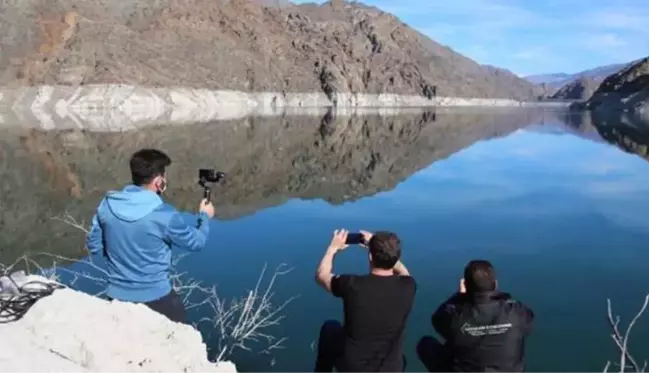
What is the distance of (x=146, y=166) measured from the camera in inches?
198

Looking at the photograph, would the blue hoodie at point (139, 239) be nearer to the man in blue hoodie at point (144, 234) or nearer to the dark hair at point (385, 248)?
the man in blue hoodie at point (144, 234)

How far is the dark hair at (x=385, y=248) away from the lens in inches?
183

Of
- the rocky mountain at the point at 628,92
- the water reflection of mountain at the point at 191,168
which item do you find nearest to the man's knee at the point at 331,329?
the water reflection of mountain at the point at 191,168

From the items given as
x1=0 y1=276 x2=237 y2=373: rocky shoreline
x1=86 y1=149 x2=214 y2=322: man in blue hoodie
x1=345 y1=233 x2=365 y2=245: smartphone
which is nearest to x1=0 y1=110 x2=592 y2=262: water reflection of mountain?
x1=86 y1=149 x2=214 y2=322: man in blue hoodie

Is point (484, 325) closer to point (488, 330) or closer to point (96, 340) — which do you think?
point (488, 330)

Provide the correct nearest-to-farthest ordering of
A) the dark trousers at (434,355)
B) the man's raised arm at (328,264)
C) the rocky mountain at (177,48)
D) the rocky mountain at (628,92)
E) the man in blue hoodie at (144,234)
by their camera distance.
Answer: the man's raised arm at (328,264) < the man in blue hoodie at (144,234) < the dark trousers at (434,355) < the rocky mountain at (177,48) < the rocky mountain at (628,92)

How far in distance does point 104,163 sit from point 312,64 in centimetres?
13879

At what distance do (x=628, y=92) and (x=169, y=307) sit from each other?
527ft

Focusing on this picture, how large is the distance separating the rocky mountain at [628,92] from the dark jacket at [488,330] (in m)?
116

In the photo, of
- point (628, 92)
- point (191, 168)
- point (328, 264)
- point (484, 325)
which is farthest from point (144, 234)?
point (628, 92)

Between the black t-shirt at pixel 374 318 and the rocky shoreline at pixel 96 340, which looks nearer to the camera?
the black t-shirt at pixel 374 318

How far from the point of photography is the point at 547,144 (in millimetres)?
49062

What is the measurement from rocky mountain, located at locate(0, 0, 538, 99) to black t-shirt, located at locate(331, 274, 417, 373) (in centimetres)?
9508

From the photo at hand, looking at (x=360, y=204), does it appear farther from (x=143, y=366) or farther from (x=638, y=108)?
(x=638, y=108)
